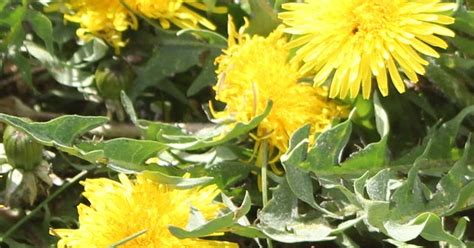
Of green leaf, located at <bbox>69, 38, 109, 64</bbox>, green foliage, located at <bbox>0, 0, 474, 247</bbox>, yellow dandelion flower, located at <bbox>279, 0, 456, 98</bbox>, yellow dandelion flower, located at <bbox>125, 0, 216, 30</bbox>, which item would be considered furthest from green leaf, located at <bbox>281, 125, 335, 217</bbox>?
green leaf, located at <bbox>69, 38, 109, 64</bbox>

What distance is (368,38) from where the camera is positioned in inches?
55.2

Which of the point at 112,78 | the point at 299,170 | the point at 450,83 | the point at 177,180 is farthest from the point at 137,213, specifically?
the point at 450,83

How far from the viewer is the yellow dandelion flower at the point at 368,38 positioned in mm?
1385

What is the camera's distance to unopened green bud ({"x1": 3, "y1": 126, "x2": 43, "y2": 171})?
151cm

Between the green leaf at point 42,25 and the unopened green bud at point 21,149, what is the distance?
0.68 feet

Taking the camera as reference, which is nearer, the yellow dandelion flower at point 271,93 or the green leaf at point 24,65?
the yellow dandelion flower at point 271,93

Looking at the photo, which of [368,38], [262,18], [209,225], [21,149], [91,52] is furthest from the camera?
[91,52]

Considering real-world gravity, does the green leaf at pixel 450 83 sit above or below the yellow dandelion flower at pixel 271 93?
above

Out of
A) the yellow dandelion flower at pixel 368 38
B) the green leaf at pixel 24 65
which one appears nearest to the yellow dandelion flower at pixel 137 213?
the yellow dandelion flower at pixel 368 38

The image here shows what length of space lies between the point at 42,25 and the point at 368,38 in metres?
0.61

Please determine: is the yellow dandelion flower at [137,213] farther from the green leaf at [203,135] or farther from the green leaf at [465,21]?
the green leaf at [465,21]

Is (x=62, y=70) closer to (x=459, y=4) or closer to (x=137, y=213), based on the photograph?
(x=137, y=213)

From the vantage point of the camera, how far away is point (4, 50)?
1701 mm

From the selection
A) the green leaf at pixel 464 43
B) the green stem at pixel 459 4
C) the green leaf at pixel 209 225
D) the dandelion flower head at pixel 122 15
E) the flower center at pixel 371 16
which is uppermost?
the green stem at pixel 459 4
